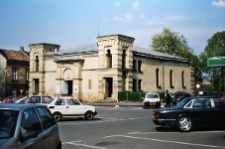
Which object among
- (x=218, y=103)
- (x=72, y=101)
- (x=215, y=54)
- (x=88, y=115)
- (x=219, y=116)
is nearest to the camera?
(x=219, y=116)

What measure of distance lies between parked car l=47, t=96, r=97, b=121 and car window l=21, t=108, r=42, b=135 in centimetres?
1311

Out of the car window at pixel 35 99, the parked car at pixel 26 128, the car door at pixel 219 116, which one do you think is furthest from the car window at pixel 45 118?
the car window at pixel 35 99

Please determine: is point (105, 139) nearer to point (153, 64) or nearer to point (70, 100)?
point (70, 100)

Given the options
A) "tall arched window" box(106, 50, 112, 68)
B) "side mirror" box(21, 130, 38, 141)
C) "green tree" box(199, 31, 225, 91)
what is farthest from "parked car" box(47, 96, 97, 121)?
"green tree" box(199, 31, 225, 91)

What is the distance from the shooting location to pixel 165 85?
53.9 m

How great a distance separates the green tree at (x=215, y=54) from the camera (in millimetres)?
70312

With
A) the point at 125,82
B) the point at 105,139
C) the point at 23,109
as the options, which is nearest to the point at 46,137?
the point at 23,109

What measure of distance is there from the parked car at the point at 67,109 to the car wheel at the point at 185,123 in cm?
800

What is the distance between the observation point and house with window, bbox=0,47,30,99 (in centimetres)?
5969

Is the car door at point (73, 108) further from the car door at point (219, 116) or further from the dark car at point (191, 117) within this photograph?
the car door at point (219, 116)

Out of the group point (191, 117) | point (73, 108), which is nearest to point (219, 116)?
point (191, 117)

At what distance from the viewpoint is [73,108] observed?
66.0 feet

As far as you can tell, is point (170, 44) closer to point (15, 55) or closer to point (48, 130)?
point (15, 55)

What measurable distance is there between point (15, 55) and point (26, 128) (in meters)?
60.6
